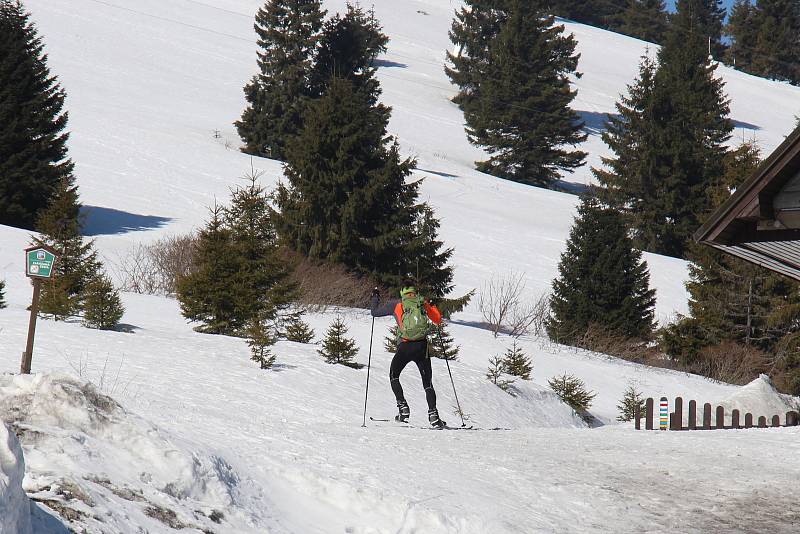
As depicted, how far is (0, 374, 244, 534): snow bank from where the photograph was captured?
5.50 meters

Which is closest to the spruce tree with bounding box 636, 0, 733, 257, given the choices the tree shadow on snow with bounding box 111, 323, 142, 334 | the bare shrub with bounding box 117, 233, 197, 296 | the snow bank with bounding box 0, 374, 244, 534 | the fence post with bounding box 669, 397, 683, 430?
the bare shrub with bounding box 117, 233, 197, 296

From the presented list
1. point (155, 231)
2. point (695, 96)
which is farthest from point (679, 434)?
point (695, 96)

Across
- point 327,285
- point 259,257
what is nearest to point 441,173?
point 327,285

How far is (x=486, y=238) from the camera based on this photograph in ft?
127

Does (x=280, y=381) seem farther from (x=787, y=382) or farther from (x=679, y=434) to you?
(x=787, y=382)

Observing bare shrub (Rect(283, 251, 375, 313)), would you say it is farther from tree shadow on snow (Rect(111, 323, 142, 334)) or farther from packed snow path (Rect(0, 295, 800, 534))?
packed snow path (Rect(0, 295, 800, 534))

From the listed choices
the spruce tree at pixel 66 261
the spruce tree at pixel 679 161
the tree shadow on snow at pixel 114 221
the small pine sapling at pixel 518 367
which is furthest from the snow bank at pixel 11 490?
the spruce tree at pixel 679 161

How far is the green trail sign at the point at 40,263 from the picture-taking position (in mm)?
9289

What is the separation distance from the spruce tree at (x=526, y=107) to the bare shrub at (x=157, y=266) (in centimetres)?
3209

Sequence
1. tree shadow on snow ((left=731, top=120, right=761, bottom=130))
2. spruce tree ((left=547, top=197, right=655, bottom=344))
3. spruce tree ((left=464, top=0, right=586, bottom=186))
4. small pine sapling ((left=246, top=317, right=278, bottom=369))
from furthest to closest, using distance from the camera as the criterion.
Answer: tree shadow on snow ((left=731, top=120, right=761, bottom=130)) → spruce tree ((left=464, top=0, right=586, bottom=186)) → spruce tree ((left=547, top=197, right=655, bottom=344)) → small pine sapling ((left=246, top=317, right=278, bottom=369))

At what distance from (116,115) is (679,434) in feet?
137

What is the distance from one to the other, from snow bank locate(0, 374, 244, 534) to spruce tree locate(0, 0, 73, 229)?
24380mm

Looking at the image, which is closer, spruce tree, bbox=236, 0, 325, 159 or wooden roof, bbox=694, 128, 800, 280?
wooden roof, bbox=694, 128, 800, 280

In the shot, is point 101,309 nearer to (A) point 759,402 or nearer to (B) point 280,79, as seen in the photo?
(A) point 759,402
